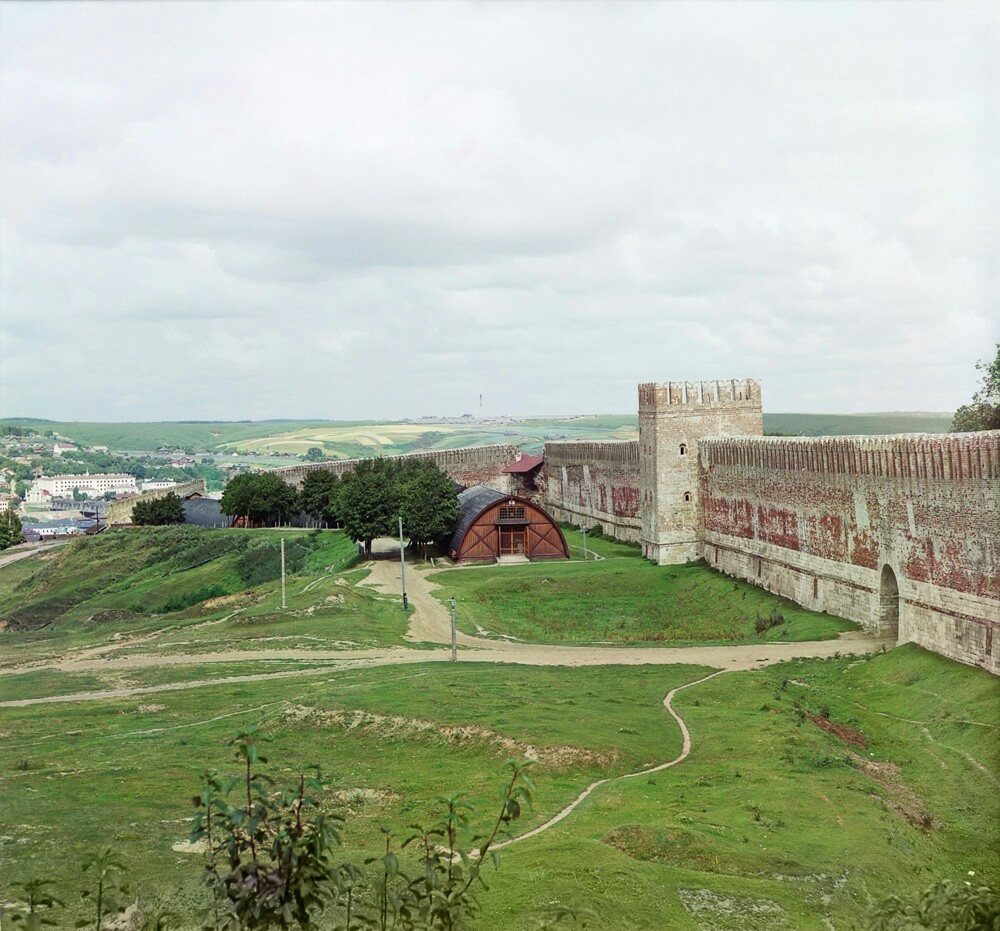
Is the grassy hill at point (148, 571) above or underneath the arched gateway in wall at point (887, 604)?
underneath

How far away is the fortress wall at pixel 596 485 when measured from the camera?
217ft

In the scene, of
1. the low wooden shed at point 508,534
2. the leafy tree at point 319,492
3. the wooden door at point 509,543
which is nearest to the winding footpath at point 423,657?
the low wooden shed at point 508,534

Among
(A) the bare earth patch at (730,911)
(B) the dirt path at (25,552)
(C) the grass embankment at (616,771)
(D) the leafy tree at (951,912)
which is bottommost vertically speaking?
(B) the dirt path at (25,552)

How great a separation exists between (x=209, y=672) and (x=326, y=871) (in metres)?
25.9

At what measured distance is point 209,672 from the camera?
32.8m

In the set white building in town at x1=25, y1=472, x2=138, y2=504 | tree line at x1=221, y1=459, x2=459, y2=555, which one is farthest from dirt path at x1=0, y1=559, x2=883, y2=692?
white building in town at x1=25, y1=472, x2=138, y2=504

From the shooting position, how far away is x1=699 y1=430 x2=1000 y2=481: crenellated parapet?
96.4 feet

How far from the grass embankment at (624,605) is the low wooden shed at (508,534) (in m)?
4.96

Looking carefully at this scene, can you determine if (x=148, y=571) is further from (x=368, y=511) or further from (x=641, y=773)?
(x=641, y=773)

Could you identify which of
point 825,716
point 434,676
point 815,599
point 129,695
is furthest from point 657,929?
point 815,599

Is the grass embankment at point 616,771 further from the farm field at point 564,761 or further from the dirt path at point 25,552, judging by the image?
the dirt path at point 25,552

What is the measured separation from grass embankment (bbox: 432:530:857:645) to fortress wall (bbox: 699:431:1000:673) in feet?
4.75

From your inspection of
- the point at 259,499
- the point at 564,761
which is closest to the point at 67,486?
the point at 259,499

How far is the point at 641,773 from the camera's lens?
21484mm
